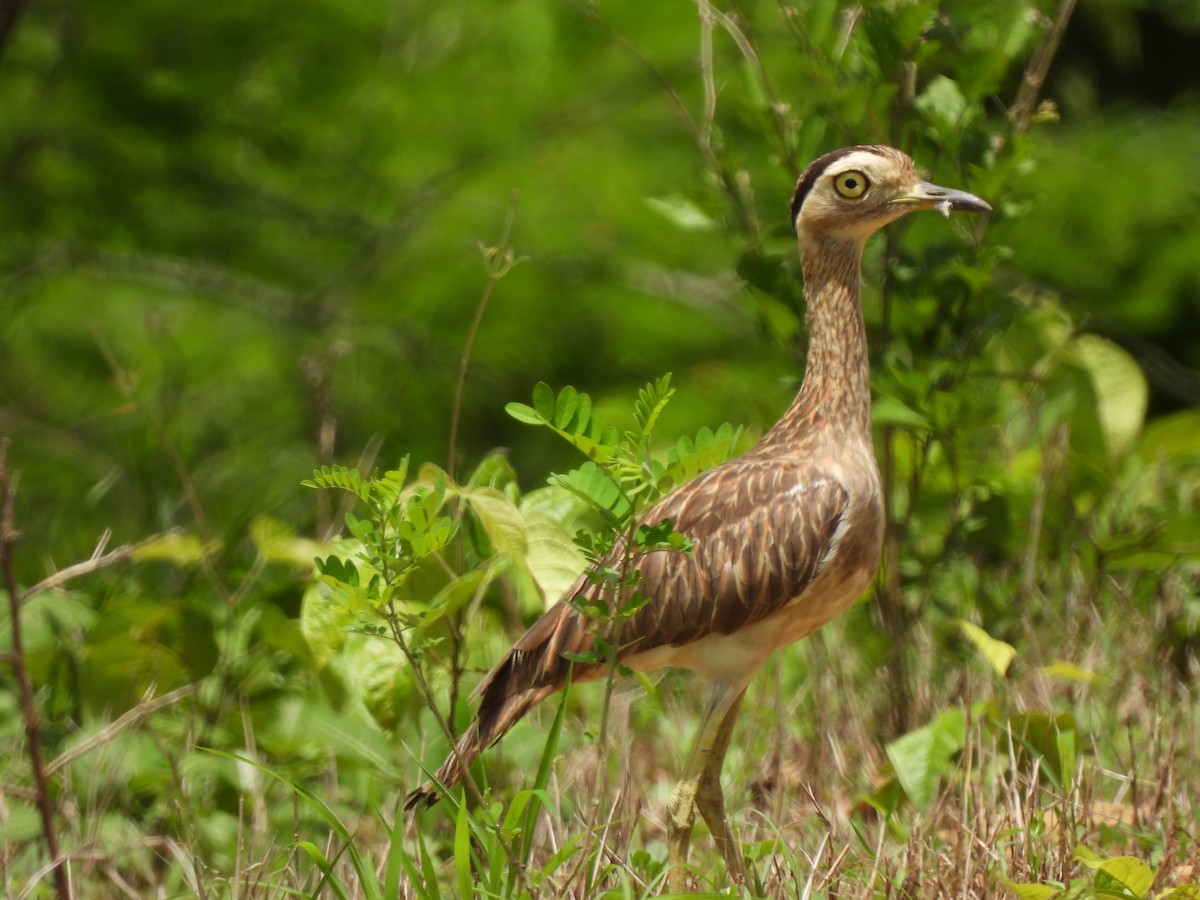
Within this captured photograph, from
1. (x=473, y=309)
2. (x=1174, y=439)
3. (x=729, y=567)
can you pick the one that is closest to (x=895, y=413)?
(x=729, y=567)

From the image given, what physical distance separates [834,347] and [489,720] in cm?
125

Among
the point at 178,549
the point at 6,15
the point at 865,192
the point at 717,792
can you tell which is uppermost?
the point at 865,192

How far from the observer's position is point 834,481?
11.4 feet

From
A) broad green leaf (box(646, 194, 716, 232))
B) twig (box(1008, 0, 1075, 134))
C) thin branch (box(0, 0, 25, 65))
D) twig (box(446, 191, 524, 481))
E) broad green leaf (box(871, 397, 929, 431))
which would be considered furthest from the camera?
thin branch (box(0, 0, 25, 65))

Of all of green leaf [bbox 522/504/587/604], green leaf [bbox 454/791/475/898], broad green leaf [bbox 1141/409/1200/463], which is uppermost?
broad green leaf [bbox 1141/409/1200/463]

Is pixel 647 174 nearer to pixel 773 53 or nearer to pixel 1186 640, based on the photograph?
pixel 773 53

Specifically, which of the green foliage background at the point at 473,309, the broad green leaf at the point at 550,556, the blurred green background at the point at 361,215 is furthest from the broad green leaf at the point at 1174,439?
the broad green leaf at the point at 550,556

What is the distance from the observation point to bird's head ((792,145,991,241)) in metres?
3.54

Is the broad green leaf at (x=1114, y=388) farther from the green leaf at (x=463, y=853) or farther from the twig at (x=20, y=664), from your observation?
the twig at (x=20, y=664)

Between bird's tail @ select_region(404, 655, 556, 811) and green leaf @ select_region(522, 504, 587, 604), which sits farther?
green leaf @ select_region(522, 504, 587, 604)

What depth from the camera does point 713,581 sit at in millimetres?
3512

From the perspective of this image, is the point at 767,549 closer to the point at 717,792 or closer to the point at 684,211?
the point at 717,792

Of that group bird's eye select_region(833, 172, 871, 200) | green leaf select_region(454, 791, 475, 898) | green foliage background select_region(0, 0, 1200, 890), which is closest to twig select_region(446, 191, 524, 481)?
green foliage background select_region(0, 0, 1200, 890)

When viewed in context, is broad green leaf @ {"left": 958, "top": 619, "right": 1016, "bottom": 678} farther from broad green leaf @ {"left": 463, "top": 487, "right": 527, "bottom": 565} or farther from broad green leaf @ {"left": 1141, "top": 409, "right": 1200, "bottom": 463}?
broad green leaf @ {"left": 1141, "top": 409, "right": 1200, "bottom": 463}
